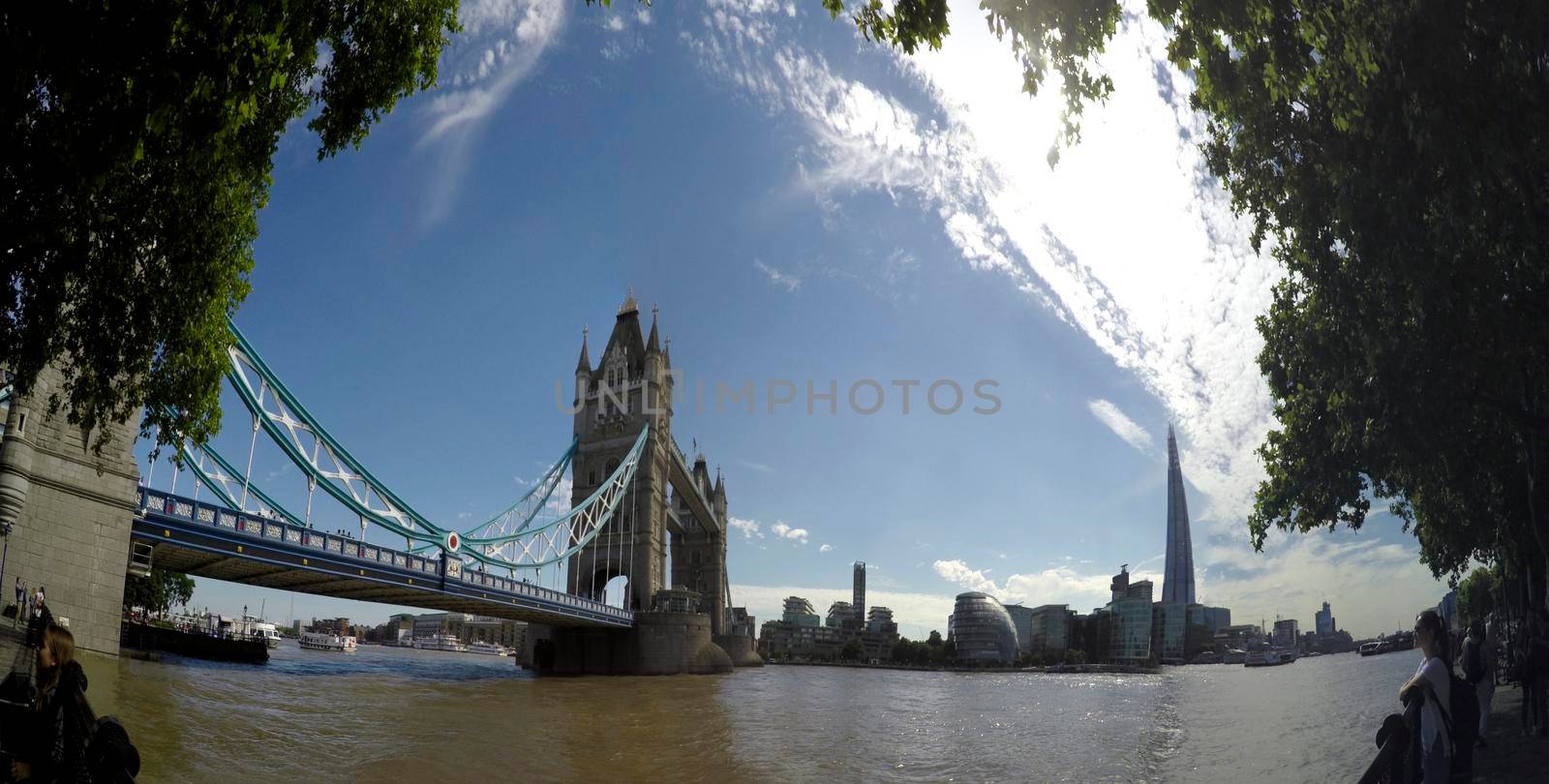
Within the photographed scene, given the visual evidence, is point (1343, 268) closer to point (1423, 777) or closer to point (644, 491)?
point (1423, 777)

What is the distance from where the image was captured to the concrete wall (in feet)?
51.2

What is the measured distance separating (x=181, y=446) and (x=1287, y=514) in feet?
63.9

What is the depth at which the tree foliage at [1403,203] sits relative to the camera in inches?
242

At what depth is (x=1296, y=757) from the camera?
315 inches

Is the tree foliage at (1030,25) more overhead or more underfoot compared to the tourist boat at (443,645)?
more overhead

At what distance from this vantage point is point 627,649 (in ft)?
162

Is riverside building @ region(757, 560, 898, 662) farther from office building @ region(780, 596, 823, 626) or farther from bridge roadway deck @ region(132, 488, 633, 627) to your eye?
bridge roadway deck @ region(132, 488, 633, 627)

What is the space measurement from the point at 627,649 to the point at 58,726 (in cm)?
4791

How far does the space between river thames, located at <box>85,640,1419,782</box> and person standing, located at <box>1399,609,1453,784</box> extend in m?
2.69

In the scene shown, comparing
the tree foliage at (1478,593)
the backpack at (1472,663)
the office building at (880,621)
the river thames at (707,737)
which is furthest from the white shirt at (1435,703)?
the office building at (880,621)

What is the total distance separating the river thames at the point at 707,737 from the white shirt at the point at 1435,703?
8.91 ft

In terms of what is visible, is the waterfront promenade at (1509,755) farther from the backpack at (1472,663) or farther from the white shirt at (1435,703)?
the white shirt at (1435,703)

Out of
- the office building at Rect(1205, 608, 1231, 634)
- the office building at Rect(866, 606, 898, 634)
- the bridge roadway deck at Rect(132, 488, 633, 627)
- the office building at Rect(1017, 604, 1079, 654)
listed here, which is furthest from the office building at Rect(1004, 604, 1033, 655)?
the bridge roadway deck at Rect(132, 488, 633, 627)

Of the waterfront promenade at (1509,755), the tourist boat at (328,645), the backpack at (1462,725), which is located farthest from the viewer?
the tourist boat at (328,645)
